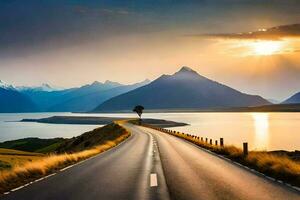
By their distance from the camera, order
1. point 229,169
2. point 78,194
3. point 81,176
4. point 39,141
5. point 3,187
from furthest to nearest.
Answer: point 39,141
point 229,169
point 81,176
point 3,187
point 78,194

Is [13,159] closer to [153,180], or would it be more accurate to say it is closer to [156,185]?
[153,180]

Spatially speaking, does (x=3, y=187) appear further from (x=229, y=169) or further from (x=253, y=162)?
(x=253, y=162)

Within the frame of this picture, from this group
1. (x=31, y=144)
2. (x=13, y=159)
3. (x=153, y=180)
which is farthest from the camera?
(x=31, y=144)

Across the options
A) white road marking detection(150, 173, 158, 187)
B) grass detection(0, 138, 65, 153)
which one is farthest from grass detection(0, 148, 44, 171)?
grass detection(0, 138, 65, 153)

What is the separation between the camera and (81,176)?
57.5 feet

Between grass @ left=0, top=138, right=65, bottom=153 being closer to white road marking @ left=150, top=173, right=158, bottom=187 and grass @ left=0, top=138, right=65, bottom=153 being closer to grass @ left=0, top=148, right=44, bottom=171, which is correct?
grass @ left=0, top=148, right=44, bottom=171

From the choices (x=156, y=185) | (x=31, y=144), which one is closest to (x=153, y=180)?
(x=156, y=185)

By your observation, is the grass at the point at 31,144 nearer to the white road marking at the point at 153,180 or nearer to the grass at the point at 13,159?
the grass at the point at 13,159

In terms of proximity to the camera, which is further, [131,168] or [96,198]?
[131,168]

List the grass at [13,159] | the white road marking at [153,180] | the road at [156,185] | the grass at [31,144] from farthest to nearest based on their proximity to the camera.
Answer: the grass at [31,144]
the grass at [13,159]
the white road marking at [153,180]
the road at [156,185]

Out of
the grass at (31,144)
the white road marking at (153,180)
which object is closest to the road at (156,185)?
the white road marking at (153,180)

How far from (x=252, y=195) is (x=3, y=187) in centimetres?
798

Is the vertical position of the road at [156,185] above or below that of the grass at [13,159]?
above

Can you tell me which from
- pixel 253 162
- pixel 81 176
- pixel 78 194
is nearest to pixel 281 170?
pixel 253 162
